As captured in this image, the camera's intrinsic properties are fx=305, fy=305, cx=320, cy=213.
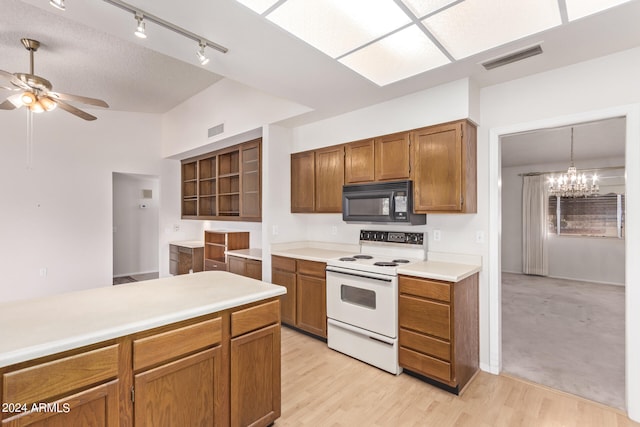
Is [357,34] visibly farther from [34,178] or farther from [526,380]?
[34,178]

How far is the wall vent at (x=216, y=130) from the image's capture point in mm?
4543

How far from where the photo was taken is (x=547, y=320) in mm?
4102

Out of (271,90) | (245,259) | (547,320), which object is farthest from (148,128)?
(547,320)

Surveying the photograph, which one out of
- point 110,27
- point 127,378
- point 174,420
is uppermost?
point 110,27

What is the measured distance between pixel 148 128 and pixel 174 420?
5.65 metres

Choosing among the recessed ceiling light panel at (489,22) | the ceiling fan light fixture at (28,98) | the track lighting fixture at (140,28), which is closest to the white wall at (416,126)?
the recessed ceiling light panel at (489,22)

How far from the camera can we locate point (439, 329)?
2445 millimetres

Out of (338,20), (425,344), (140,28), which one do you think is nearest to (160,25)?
(140,28)

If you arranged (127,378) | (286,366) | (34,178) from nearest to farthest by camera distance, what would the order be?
(127,378) < (286,366) < (34,178)

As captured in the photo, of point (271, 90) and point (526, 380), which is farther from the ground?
point (271, 90)

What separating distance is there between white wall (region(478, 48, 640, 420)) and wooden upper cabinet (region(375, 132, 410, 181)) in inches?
26.9

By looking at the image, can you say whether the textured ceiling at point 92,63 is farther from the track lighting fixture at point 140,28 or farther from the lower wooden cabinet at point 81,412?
the lower wooden cabinet at point 81,412

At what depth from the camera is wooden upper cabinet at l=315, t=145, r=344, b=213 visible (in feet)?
11.8

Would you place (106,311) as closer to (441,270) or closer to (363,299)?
(363,299)
